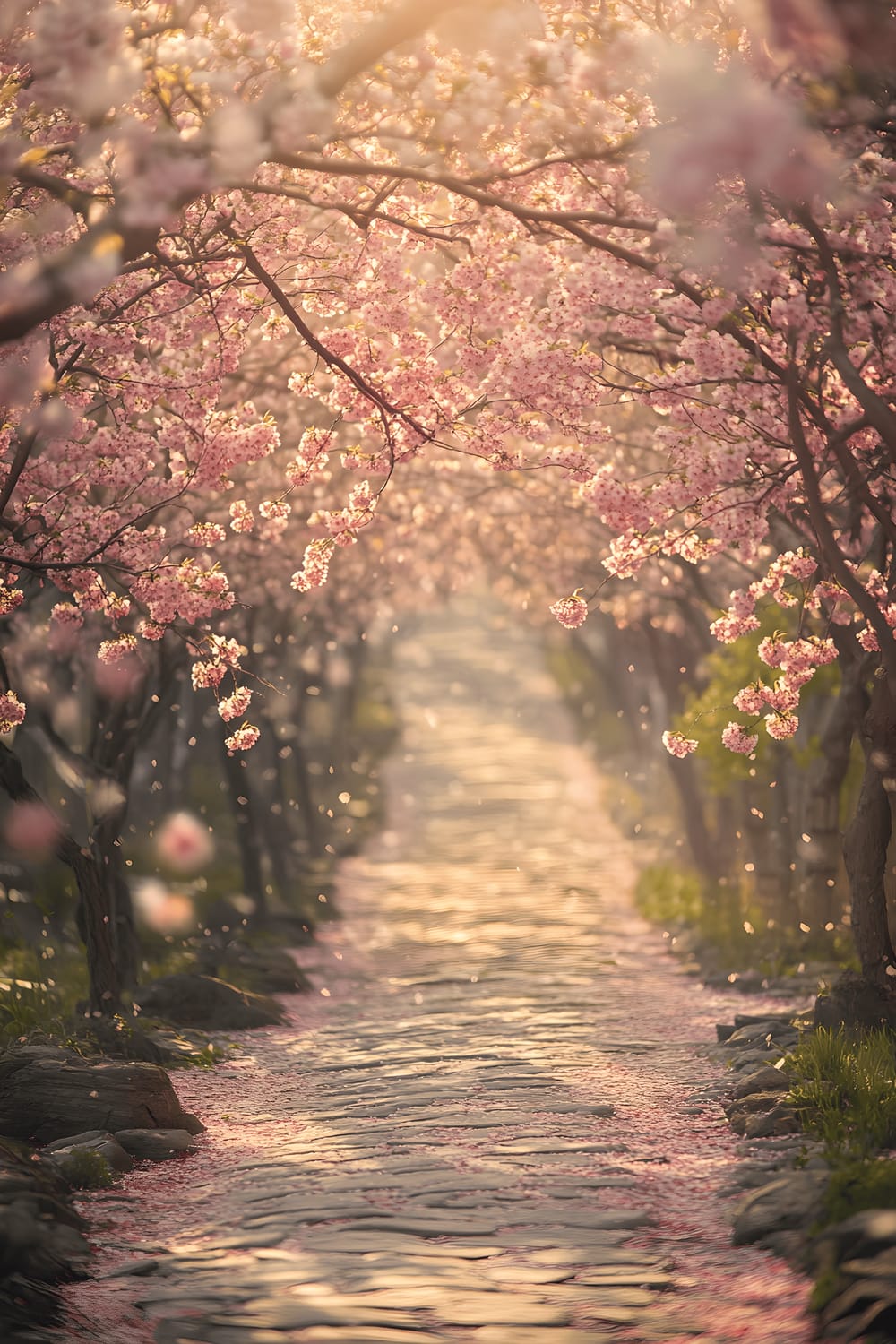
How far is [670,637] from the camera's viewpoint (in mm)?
30172

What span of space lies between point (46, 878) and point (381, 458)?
12.6 meters

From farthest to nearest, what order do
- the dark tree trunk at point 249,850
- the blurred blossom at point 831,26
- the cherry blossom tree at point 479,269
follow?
1. the dark tree trunk at point 249,850
2. the cherry blossom tree at point 479,269
3. the blurred blossom at point 831,26

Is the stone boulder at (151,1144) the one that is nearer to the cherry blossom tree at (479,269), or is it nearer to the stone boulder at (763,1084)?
the cherry blossom tree at (479,269)

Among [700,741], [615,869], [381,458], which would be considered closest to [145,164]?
[381,458]

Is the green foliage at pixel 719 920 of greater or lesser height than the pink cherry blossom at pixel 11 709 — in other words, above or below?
below

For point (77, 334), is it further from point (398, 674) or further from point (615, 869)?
point (398, 674)

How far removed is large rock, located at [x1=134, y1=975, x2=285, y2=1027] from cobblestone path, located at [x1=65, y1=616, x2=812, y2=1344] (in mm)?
385

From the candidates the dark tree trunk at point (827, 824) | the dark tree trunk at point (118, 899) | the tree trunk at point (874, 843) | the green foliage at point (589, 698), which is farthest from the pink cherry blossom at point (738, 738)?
the green foliage at point (589, 698)

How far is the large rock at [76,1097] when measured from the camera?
38.8 feet

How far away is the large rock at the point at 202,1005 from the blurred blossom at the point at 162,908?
5.04m

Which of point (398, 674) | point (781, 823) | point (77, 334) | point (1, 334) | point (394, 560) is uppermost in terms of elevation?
point (398, 674)

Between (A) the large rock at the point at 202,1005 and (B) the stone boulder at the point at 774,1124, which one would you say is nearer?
(B) the stone boulder at the point at 774,1124

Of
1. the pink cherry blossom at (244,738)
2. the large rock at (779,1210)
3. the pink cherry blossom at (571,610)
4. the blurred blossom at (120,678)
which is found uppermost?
the blurred blossom at (120,678)

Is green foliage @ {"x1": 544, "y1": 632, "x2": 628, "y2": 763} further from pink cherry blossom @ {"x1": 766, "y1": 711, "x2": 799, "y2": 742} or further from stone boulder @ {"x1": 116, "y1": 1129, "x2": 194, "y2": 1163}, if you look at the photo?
stone boulder @ {"x1": 116, "y1": 1129, "x2": 194, "y2": 1163}
